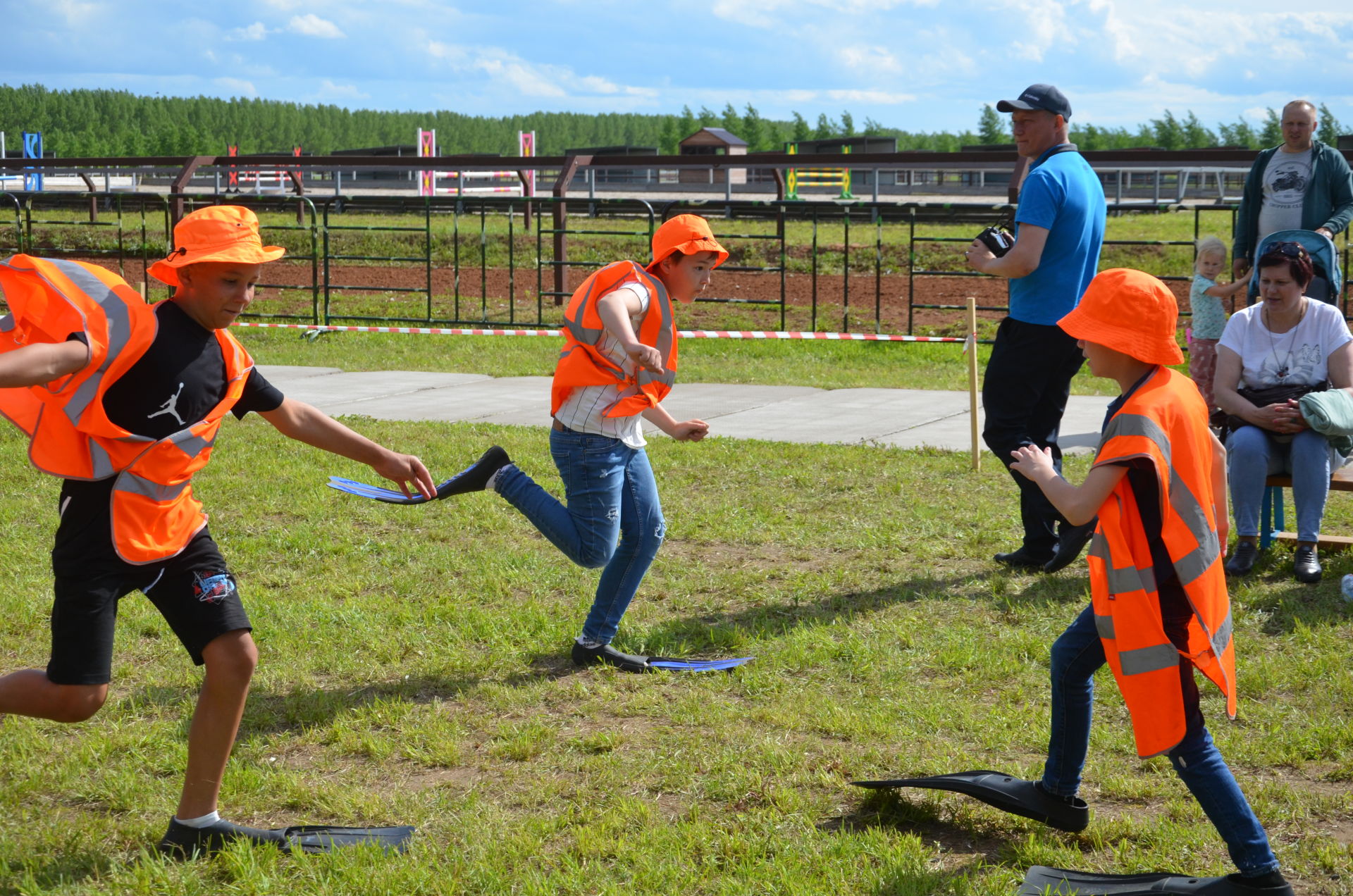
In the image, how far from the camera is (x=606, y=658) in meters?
5.32

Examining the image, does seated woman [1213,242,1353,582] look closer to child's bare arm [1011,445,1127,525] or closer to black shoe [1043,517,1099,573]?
black shoe [1043,517,1099,573]

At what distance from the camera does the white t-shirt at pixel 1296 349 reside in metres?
6.48

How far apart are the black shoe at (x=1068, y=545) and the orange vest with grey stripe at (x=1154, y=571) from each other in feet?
4.89

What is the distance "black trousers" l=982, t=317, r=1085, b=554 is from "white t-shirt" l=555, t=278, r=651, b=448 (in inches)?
79.8

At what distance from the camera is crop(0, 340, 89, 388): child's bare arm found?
3.00 m

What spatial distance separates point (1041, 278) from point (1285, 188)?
2994 millimetres

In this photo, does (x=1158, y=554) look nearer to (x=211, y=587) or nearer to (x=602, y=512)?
(x=602, y=512)

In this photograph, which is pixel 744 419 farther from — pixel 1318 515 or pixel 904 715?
pixel 904 715

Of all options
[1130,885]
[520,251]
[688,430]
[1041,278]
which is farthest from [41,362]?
[520,251]

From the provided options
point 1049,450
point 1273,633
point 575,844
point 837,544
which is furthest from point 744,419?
point 575,844

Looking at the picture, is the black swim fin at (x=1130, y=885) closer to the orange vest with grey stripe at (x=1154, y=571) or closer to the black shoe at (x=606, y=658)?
the orange vest with grey stripe at (x=1154, y=571)

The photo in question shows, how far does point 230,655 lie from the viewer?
3.53 m

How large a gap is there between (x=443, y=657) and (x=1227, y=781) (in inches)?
124

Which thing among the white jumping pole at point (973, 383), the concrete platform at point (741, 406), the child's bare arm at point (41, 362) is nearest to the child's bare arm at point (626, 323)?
the child's bare arm at point (41, 362)
